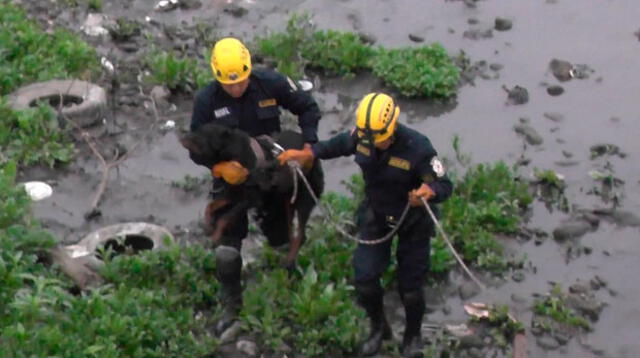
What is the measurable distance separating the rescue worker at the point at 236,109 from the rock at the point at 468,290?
1.92 metres

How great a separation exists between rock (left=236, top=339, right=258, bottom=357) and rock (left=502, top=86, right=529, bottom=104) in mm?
4995

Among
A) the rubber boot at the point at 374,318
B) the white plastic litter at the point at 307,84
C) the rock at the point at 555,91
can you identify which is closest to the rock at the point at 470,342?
the rubber boot at the point at 374,318

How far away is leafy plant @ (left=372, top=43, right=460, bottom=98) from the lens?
40.6 ft

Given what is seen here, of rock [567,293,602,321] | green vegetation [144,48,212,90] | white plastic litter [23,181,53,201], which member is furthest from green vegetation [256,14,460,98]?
rock [567,293,602,321]

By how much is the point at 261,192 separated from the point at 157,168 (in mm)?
3021

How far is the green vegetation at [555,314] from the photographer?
29.8ft

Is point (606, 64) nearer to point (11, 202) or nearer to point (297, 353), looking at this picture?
point (297, 353)

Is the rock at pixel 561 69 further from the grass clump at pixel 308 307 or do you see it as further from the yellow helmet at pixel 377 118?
the yellow helmet at pixel 377 118

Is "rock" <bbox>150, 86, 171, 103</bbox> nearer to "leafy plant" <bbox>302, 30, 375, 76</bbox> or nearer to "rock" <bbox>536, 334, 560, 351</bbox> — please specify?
"leafy plant" <bbox>302, 30, 375, 76</bbox>

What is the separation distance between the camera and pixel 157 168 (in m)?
11.5

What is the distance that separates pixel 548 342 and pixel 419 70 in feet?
14.4

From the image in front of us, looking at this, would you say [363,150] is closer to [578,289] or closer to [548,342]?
[548,342]

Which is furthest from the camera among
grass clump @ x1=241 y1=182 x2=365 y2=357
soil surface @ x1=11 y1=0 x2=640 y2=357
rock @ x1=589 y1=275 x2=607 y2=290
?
soil surface @ x1=11 y1=0 x2=640 y2=357

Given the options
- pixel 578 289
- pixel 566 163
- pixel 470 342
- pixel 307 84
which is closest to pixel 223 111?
pixel 470 342
